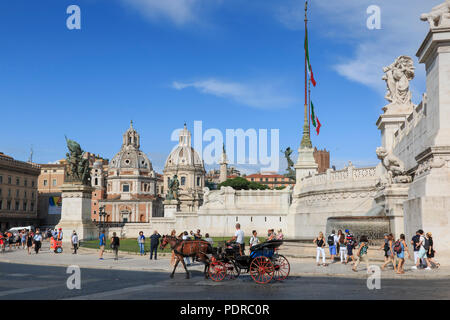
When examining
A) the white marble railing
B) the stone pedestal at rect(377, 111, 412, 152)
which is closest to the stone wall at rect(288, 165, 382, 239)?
the stone pedestal at rect(377, 111, 412, 152)

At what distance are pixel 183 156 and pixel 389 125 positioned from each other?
131058 millimetres

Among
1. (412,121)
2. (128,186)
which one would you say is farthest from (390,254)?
(128,186)

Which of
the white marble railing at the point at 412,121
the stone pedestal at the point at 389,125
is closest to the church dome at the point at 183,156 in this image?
the stone pedestal at the point at 389,125

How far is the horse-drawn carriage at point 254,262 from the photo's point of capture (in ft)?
43.0

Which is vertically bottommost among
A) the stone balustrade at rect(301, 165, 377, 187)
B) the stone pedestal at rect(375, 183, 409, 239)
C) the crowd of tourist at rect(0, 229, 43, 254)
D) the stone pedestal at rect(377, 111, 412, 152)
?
the crowd of tourist at rect(0, 229, 43, 254)

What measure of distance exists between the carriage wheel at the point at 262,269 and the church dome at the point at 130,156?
138434 mm

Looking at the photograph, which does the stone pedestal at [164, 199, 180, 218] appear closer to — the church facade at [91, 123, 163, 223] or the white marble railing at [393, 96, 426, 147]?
the white marble railing at [393, 96, 426, 147]

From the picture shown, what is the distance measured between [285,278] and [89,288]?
5387 mm

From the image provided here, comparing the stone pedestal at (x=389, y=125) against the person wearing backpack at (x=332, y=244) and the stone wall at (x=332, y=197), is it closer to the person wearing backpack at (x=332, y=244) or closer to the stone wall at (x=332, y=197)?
the stone wall at (x=332, y=197)

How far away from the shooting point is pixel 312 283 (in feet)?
41.6

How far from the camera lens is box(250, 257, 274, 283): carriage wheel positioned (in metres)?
13.0
